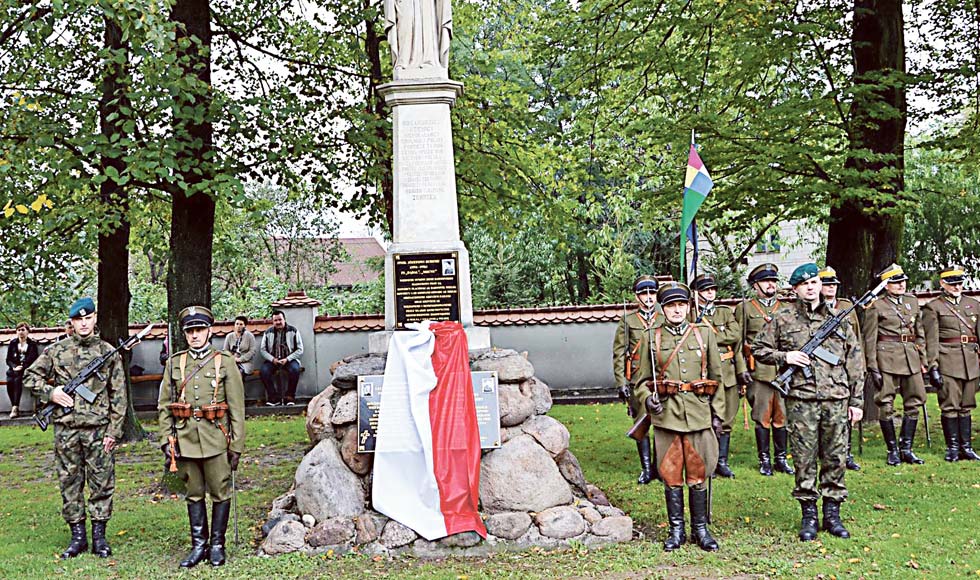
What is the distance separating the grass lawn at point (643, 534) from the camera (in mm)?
6000

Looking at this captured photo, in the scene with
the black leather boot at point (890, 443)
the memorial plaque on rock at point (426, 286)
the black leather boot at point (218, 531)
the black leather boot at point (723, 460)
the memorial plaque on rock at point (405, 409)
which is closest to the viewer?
the black leather boot at point (218, 531)

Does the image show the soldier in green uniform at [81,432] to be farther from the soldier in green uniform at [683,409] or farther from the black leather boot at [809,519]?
the black leather boot at [809,519]

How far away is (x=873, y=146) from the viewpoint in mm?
10648

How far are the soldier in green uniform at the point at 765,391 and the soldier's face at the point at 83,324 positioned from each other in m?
5.87

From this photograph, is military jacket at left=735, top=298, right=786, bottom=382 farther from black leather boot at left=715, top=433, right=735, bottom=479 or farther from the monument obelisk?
the monument obelisk

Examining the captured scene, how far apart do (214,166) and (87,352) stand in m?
3.31

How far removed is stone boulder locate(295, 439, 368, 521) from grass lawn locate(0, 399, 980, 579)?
18.6 inches

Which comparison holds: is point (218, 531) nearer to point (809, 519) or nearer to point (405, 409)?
point (405, 409)

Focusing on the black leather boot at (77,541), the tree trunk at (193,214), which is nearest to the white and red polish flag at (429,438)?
the black leather boot at (77,541)

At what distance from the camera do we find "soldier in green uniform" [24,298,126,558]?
6.87 metres

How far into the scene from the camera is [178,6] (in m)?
10.4

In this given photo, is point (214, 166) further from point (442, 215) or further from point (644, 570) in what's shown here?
point (644, 570)

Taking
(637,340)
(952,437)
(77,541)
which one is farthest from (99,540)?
(952,437)

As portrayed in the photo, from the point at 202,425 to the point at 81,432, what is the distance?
3.77 feet
